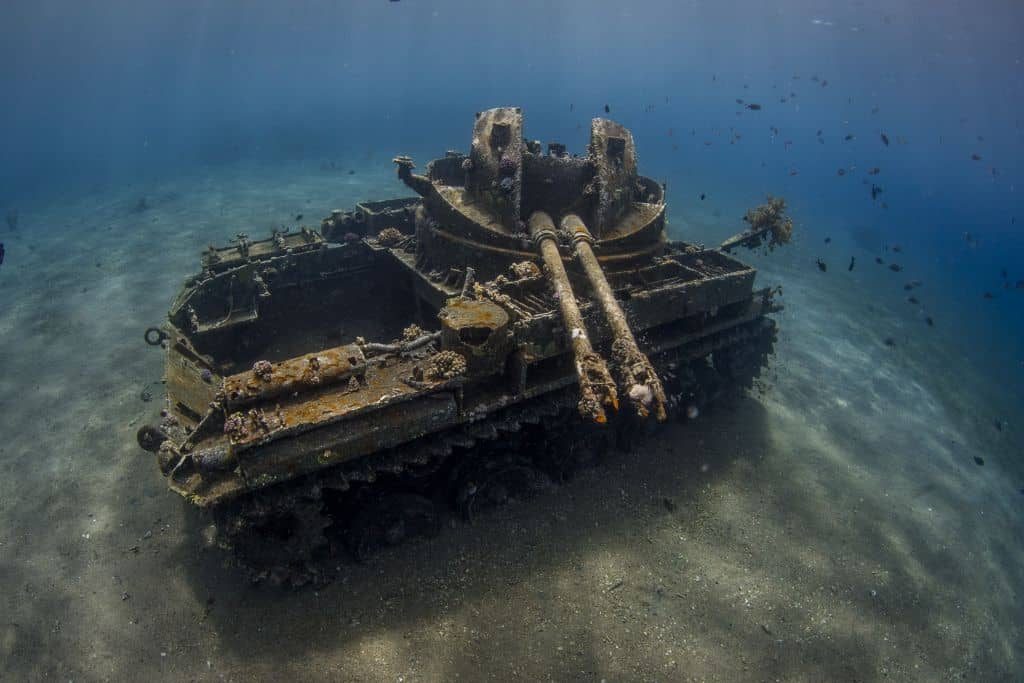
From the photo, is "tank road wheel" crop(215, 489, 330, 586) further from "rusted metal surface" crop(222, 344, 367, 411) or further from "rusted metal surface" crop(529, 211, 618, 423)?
"rusted metal surface" crop(529, 211, 618, 423)

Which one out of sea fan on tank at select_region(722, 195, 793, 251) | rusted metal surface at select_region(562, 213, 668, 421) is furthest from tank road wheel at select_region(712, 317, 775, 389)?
rusted metal surface at select_region(562, 213, 668, 421)

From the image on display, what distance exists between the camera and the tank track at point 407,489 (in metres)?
7.29

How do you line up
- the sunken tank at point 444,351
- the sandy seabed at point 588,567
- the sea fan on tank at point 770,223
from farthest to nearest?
the sea fan on tank at point 770,223 → the sandy seabed at point 588,567 → the sunken tank at point 444,351

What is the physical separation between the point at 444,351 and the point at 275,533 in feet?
12.3

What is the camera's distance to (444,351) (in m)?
8.05

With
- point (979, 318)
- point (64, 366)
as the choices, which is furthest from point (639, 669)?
point (979, 318)

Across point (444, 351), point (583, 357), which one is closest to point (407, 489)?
point (444, 351)

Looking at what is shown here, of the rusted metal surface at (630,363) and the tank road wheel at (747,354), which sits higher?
the rusted metal surface at (630,363)

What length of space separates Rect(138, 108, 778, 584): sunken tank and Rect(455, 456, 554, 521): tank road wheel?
0.05 m

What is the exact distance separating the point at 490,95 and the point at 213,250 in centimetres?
15306

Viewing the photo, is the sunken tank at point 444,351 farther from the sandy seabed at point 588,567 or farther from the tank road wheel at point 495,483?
the sandy seabed at point 588,567

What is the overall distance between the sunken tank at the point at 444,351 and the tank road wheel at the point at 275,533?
1.2 inches

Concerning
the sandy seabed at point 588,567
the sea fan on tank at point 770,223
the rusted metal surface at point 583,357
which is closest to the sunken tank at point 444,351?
the rusted metal surface at point 583,357

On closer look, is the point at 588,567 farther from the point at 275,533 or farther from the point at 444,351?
the point at 275,533
